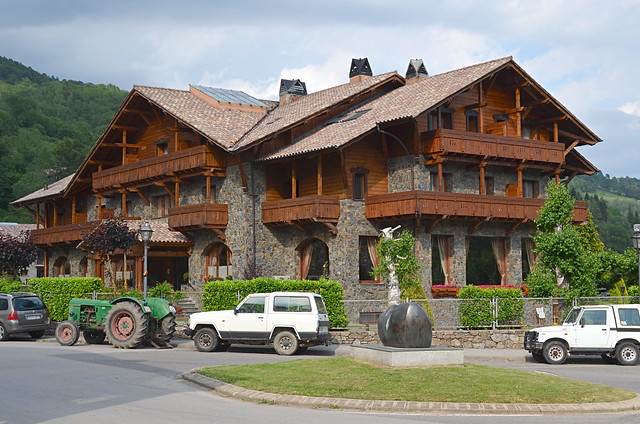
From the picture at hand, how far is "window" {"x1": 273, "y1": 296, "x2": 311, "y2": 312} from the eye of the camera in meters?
24.7

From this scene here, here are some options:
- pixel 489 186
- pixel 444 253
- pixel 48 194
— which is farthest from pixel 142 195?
pixel 489 186

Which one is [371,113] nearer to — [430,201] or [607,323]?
[430,201]

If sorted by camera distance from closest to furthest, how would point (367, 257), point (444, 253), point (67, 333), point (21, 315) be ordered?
1. point (67, 333)
2. point (21, 315)
3. point (444, 253)
4. point (367, 257)

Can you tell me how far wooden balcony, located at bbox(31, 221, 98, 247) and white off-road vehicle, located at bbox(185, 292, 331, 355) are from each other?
2285 centimetres

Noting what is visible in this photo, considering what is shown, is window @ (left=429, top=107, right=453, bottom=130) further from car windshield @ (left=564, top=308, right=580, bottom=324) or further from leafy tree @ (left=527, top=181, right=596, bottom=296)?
car windshield @ (left=564, top=308, right=580, bottom=324)

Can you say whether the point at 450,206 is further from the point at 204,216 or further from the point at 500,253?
the point at 204,216

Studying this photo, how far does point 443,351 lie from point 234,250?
24.3m

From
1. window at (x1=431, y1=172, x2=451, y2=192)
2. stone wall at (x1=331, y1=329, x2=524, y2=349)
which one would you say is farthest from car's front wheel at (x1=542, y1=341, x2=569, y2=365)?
window at (x1=431, y1=172, x2=451, y2=192)

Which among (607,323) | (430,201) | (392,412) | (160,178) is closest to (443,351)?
(392,412)

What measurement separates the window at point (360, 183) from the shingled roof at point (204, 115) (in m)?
6.18

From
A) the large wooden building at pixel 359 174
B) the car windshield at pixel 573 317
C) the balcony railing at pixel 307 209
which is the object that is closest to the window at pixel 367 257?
the large wooden building at pixel 359 174

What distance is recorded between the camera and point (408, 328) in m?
17.4

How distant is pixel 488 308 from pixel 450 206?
820 cm

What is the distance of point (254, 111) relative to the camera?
4778 cm
